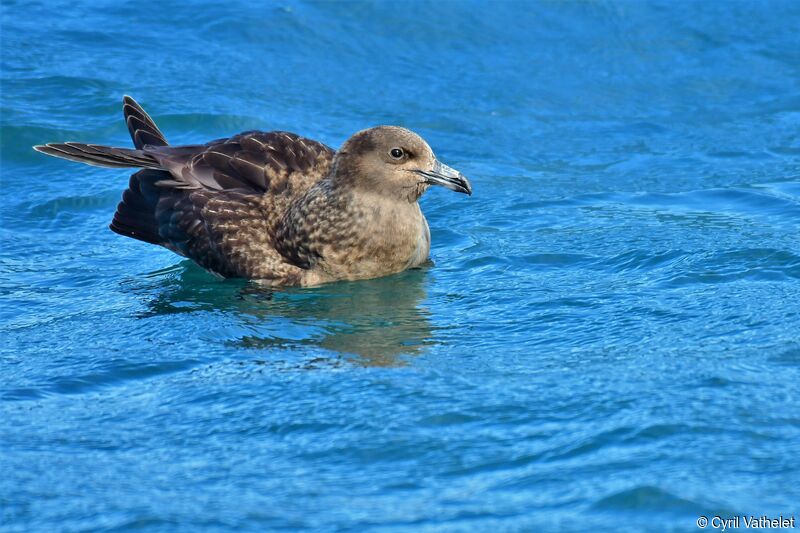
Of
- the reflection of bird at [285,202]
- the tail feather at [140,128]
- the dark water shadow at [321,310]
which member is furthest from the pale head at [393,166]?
the tail feather at [140,128]

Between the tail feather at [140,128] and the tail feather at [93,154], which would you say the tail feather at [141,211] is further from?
Result: the tail feather at [93,154]

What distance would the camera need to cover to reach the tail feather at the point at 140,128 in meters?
8.23

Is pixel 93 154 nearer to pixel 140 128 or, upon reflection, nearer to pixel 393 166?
pixel 140 128

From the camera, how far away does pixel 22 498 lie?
470 cm

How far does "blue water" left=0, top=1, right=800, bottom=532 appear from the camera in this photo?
466cm

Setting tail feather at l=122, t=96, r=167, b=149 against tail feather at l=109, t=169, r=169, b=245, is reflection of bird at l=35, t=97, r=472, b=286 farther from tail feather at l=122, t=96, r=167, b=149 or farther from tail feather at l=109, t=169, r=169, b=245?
tail feather at l=122, t=96, r=167, b=149

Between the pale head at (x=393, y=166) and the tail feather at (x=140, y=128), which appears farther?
the tail feather at (x=140, y=128)

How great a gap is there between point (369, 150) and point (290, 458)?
2.75 meters

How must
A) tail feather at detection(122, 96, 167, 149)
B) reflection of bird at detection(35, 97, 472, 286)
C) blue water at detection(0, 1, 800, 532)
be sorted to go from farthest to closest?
1. tail feather at detection(122, 96, 167, 149)
2. reflection of bird at detection(35, 97, 472, 286)
3. blue water at detection(0, 1, 800, 532)

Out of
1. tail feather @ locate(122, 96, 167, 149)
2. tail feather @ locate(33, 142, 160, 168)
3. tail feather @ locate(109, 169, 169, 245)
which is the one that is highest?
tail feather @ locate(122, 96, 167, 149)

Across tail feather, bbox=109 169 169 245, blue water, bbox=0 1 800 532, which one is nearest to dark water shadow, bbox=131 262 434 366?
blue water, bbox=0 1 800 532

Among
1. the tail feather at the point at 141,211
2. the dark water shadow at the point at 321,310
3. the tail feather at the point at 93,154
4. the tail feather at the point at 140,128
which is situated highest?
the tail feather at the point at 140,128

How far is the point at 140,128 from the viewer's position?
8320 mm

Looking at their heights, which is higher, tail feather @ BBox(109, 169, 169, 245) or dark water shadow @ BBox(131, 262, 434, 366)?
tail feather @ BBox(109, 169, 169, 245)
